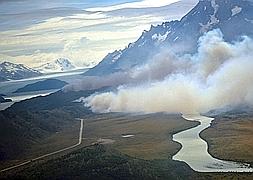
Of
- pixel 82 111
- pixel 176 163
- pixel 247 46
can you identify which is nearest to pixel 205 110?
pixel 82 111

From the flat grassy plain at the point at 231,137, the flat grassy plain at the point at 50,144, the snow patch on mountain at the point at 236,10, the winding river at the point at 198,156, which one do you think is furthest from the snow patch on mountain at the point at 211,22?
the winding river at the point at 198,156

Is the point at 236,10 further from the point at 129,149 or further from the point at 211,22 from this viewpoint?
the point at 129,149

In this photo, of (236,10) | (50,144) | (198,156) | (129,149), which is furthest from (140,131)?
(236,10)

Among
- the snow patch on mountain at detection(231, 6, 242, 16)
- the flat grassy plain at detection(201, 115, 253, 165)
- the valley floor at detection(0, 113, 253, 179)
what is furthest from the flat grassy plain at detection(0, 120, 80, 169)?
the snow patch on mountain at detection(231, 6, 242, 16)

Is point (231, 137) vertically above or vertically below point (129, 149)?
below

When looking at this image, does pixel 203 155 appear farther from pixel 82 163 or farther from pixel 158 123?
pixel 158 123

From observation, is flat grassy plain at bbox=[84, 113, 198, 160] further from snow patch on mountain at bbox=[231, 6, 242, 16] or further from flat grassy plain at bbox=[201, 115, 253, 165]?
snow patch on mountain at bbox=[231, 6, 242, 16]
